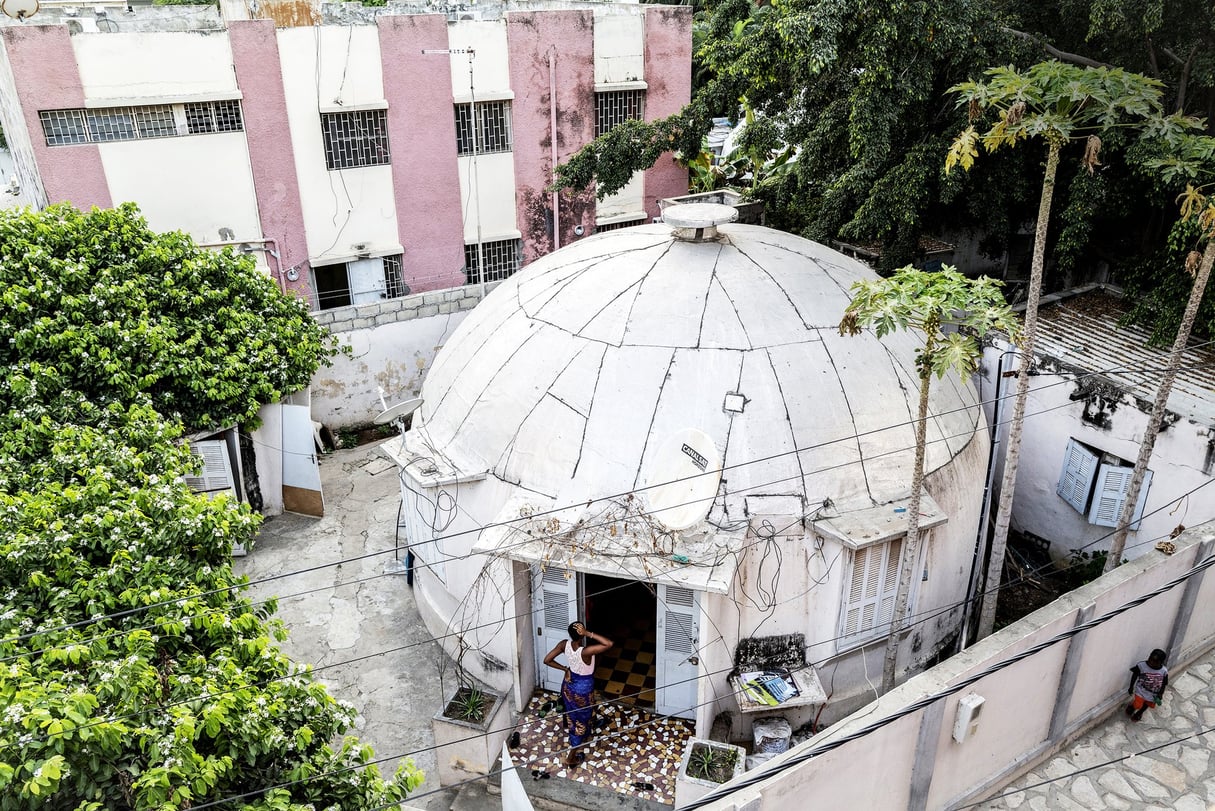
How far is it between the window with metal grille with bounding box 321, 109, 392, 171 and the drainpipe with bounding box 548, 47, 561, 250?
4135 millimetres

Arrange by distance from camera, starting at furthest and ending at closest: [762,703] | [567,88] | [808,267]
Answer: [567,88], [808,267], [762,703]

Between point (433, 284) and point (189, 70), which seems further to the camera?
point (433, 284)

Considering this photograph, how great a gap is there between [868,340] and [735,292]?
206cm

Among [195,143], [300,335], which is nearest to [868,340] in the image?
[300,335]

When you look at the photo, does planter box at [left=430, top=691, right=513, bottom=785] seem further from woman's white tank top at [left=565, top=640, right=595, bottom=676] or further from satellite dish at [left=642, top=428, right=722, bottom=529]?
satellite dish at [left=642, top=428, right=722, bottom=529]

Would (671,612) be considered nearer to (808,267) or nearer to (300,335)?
(808,267)

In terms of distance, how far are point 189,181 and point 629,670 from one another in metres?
14.3

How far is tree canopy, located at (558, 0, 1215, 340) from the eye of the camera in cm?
1399

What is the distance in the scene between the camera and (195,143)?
747 inches

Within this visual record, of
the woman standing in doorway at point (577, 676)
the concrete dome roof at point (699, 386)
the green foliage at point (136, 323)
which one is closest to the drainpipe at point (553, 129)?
the green foliage at point (136, 323)

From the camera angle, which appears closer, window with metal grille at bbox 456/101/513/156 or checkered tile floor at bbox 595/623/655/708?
checkered tile floor at bbox 595/623/655/708

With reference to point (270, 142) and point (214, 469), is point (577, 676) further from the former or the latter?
point (270, 142)

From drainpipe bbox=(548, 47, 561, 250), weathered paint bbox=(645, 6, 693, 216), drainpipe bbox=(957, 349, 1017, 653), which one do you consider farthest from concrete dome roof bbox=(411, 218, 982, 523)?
weathered paint bbox=(645, 6, 693, 216)

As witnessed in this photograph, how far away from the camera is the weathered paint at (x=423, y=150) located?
2009 cm
